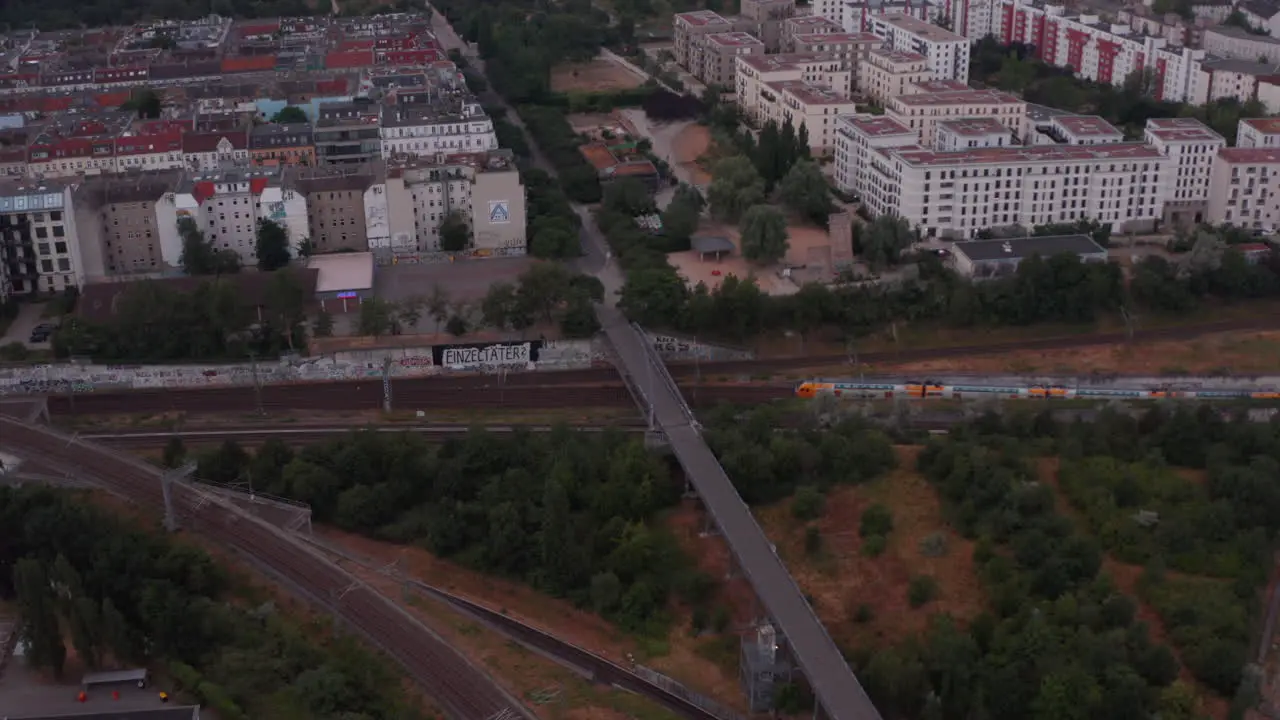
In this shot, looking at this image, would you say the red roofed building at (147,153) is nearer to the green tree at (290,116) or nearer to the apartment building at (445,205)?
the green tree at (290,116)

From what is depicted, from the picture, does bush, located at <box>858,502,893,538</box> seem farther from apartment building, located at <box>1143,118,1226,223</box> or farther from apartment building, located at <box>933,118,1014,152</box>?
apartment building, located at <box>1143,118,1226,223</box>

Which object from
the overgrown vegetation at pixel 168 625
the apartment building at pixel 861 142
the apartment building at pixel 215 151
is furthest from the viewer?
the apartment building at pixel 215 151

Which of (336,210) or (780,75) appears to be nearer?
(336,210)

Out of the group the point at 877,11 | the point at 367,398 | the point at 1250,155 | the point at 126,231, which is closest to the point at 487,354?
the point at 367,398

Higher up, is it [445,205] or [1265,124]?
[1265,124]

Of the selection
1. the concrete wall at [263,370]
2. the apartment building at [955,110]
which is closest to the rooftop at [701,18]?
the apartment building at [955,110]

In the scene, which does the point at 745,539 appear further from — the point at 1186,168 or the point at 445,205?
the point at 1186,168

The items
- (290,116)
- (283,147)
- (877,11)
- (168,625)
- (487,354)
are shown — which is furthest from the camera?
(877,11)
